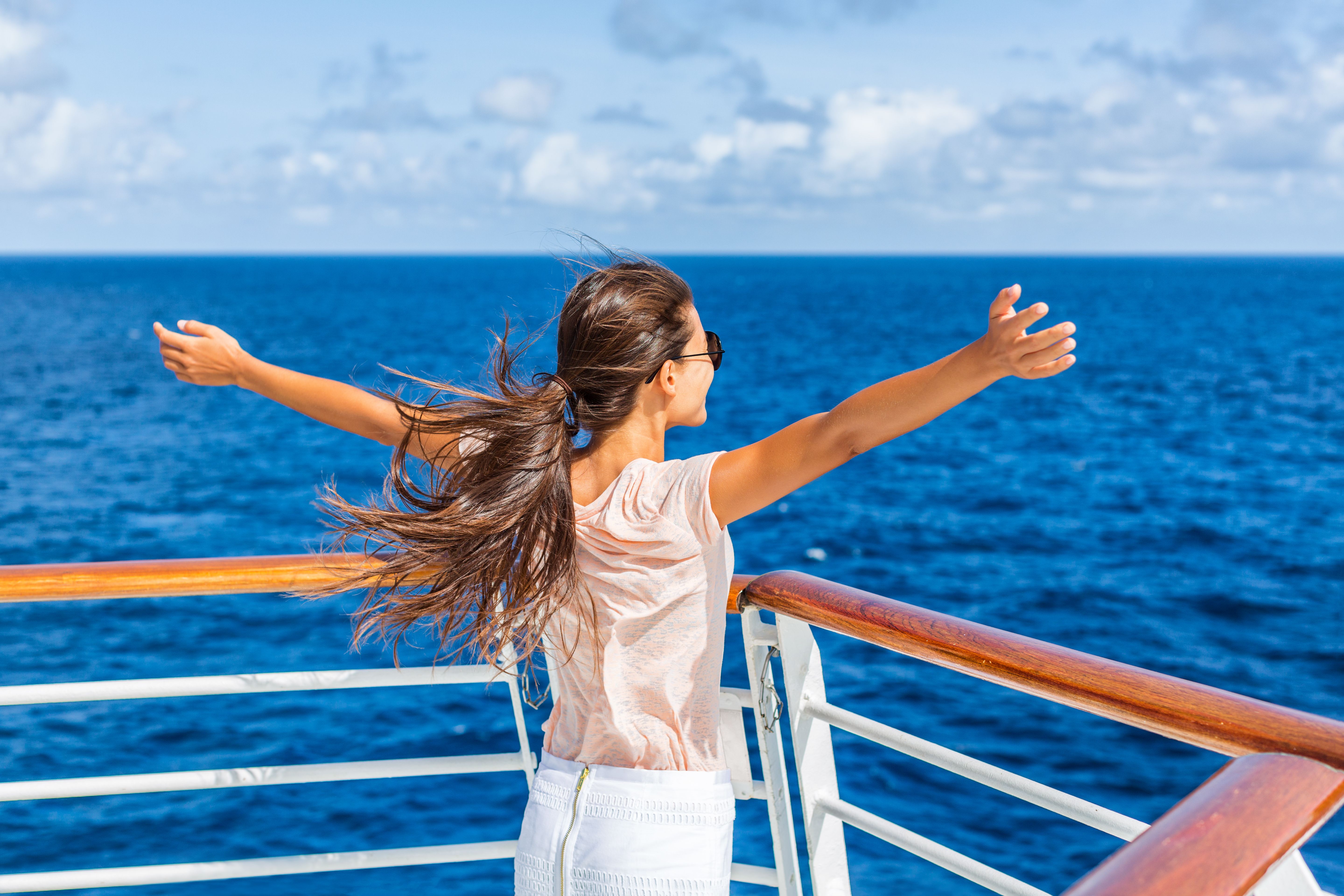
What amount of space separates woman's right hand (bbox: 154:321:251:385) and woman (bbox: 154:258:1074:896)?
1.53ft

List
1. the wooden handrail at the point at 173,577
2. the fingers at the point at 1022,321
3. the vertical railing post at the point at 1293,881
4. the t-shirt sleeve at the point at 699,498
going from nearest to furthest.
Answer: the vertical railing post at the point at 1293,881 < the fingers at the point at 1022,321 < the t-shirt sleeve at the point at 699,498 < the wooden handrail at the point at 173,577

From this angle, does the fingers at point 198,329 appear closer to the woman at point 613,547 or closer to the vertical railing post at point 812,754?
the woman at point 613,547

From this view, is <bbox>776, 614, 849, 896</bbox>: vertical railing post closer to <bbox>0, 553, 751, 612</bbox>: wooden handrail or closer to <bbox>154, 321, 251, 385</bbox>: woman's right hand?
<bbox>0, 553, 751, 612</bbox>: wooden handrail

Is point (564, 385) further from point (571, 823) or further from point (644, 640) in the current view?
point (571, 823)

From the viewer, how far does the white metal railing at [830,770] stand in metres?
1.68

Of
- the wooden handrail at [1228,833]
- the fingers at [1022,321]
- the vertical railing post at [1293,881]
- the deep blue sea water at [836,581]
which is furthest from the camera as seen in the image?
the deep blue sea water at [836,581]

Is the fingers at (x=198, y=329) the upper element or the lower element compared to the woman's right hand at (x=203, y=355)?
upper

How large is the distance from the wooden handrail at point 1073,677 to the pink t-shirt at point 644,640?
0.20 metres

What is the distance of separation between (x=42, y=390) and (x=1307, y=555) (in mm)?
34750

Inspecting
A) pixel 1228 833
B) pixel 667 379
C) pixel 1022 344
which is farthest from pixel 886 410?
pixel 1228 833

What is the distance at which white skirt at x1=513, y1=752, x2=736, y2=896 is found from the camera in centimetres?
160

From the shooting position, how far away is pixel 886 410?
4.83 feet

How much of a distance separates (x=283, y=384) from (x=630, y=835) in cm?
111

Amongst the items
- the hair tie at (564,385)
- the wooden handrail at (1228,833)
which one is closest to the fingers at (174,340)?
the hair tie at (564,385)
